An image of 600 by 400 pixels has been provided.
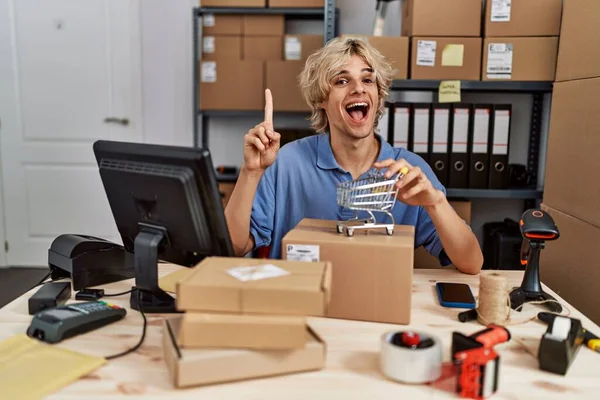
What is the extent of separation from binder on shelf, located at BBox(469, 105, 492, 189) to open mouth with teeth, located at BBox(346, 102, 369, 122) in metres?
0.98

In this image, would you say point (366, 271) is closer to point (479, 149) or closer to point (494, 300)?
point (494, 300)

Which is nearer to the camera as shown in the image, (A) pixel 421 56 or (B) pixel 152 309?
(B) pixel 152 309

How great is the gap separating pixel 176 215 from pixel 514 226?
6.95 feet

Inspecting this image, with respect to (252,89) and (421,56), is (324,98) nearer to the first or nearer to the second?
(421,56)

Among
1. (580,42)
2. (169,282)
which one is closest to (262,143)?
(169,282)

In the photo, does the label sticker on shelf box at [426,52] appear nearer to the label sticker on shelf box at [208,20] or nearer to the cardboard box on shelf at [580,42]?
the cardboard box on shelf at [580,42]

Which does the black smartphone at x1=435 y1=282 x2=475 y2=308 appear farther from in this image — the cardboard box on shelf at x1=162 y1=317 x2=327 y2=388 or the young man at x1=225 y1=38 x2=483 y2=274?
the cardboard box on shelf at x1=162 y1=317 x2=327 y2=388

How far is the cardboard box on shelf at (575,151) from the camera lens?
151 cm

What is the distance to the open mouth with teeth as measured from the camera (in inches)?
60.5

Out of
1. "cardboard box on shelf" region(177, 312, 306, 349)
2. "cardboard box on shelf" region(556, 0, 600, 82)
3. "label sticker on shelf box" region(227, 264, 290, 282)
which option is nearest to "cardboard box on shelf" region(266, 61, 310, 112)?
"cardboard box on shelf" region(556, 0, 600, 82)

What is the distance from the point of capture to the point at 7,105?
3.41 m

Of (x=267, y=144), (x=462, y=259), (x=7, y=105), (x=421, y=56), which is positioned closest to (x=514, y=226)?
(x=421, y=56)

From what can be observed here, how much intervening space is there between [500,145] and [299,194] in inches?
48.6

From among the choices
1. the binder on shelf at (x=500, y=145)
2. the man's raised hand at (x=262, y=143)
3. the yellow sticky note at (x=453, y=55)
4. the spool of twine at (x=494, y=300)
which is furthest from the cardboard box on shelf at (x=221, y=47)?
the spool of twine at (x=494, y=300)
